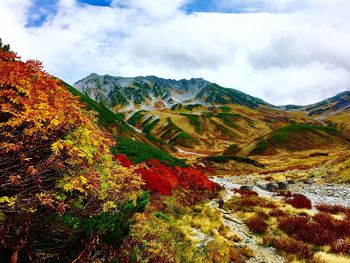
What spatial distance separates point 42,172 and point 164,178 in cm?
1623

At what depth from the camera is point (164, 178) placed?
23375 millimetres

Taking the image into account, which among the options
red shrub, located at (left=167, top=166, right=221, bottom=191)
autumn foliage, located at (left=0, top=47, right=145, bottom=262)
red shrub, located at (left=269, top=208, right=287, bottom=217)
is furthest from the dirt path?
red shrub, located at (left=167, top=166, right=221, bottom=191)

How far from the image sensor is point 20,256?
Answer: 7.00 m

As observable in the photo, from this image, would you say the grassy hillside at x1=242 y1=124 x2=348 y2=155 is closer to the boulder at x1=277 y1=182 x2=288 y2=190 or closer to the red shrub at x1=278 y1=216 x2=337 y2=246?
the boulder at x1=277 y1=182 x2=288 y2=190

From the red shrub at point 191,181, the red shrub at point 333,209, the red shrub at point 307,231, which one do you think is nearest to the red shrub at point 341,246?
the red shrub at point 307,231

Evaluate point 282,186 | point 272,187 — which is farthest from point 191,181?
point 282,186

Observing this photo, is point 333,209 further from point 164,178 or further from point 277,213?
point 164,178

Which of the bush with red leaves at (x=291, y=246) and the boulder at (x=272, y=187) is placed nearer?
the bush with red leaves at (x=291, y=246)

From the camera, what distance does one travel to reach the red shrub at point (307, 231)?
1428 centimetres

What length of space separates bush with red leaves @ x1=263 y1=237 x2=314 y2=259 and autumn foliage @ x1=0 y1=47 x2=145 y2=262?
26.4ft

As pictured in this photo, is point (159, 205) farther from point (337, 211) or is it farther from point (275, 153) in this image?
point (275, 153)

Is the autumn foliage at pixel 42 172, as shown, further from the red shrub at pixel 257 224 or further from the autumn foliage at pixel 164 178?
the red shrub at pixel 257 224

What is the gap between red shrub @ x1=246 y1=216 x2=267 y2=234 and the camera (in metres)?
16.5

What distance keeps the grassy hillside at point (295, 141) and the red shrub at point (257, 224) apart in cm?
10553
